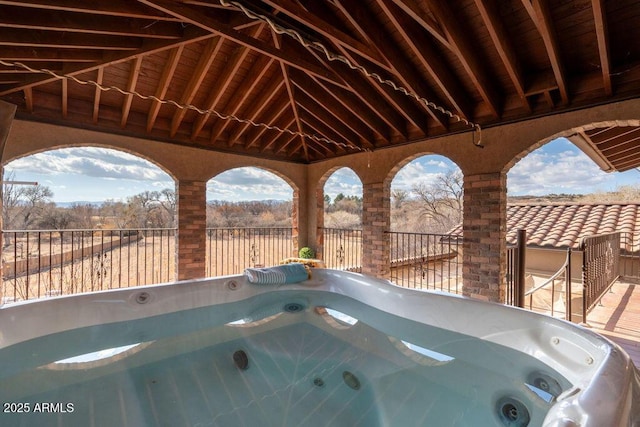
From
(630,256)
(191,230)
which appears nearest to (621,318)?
(630,256)

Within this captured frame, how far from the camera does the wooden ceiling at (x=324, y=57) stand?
2320mm

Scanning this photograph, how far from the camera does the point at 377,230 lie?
509 centimetres

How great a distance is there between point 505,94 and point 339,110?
2.13 meters

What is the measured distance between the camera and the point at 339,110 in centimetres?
435

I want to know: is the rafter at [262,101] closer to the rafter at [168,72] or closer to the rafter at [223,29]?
the rafter at [223,29]

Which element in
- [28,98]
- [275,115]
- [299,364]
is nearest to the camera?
[299,364]

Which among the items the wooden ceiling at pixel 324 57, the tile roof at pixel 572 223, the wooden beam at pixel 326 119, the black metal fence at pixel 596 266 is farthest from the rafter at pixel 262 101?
the tile roof at pixel 572 223

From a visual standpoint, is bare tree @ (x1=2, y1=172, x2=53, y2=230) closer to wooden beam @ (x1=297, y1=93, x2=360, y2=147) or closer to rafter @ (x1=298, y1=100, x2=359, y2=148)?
rafter @ (x1=298, y1=100, x2=359, y2=148)

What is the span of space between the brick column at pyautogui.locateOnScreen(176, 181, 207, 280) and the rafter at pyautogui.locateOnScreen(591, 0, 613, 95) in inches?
201

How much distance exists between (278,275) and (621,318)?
159 inches

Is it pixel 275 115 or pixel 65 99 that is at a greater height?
pixel 275 115

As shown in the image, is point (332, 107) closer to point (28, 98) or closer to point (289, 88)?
point (289, 88)

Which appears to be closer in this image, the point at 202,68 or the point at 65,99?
the point at 202,68

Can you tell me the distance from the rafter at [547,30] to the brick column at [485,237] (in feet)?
3.86
